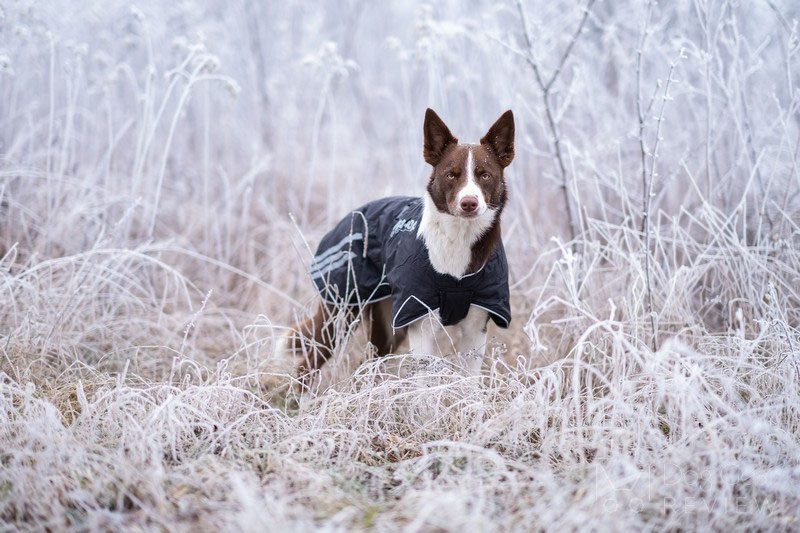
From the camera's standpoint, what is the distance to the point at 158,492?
2047 millimetres

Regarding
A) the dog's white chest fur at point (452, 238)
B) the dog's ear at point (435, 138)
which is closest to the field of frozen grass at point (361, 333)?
the dog's white chest fur at point (452, 238)

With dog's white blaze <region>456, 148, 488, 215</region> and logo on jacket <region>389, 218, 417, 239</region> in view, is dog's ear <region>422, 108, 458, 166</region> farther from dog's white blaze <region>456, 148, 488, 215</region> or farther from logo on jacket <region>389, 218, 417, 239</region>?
logo on jacket <region>389, 218, 417, 239</region>

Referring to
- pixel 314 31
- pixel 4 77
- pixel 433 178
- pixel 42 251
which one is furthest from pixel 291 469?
pixel 314 31

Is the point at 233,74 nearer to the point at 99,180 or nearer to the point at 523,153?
the point at 99,180

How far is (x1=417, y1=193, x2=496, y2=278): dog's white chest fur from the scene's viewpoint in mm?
2801

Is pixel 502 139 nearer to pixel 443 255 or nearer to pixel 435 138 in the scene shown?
pixel 435 138

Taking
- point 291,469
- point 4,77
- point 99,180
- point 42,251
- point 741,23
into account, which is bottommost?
point 291,469

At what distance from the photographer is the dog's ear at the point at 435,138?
2.82m

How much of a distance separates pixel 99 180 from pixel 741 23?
15.7 feet

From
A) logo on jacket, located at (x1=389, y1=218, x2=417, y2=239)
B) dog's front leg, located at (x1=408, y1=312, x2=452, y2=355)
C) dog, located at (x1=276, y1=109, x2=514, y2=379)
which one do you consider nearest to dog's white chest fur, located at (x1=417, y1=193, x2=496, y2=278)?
dog, located at (x1=276, y1=109, x2=514, y2=379)

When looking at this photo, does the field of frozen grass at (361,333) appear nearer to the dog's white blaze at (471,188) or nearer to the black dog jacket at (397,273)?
the black dog jacket at (397,273)

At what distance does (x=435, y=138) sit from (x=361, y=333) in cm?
123

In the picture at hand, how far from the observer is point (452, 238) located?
2.81 m

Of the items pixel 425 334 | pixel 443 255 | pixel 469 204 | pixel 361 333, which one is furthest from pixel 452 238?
pixel 361 333
